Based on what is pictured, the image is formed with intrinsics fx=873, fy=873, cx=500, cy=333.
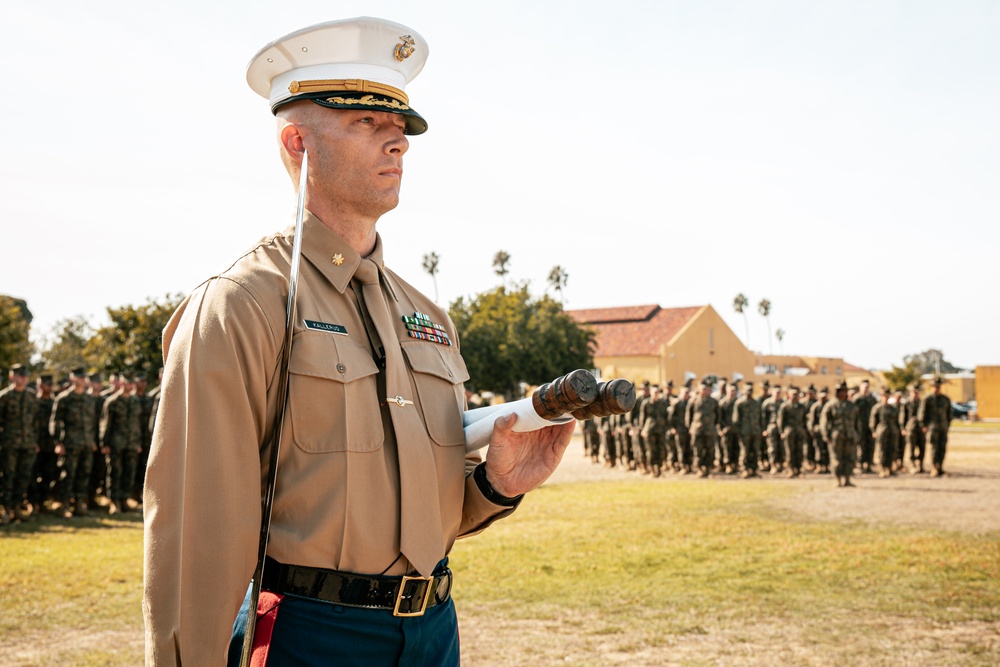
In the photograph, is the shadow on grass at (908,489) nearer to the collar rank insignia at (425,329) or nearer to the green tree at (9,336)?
the collar rank insignia at (425,329)

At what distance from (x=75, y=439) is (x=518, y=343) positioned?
29789 millimetres

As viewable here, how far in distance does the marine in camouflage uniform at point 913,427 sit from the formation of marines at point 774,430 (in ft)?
0.07

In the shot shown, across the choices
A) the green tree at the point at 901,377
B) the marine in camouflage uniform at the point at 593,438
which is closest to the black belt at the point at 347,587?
the marine in camouflage uniform at the point at 593,438

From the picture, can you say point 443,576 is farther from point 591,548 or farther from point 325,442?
point 591,548

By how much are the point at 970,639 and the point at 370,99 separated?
5.56 meters

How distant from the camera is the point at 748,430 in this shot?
19766 mm

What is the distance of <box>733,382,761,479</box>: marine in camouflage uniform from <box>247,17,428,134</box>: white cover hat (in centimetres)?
1858

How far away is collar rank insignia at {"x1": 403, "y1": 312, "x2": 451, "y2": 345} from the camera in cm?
227

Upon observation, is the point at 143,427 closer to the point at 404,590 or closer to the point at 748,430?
the point at 748,430

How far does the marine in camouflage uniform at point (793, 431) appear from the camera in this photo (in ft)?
63.7

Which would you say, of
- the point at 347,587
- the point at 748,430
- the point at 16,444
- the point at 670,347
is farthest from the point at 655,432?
the point at 670,347

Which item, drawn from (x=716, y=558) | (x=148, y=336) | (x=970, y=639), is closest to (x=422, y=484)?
(x=970, y=639)

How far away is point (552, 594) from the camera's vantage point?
7.20 m

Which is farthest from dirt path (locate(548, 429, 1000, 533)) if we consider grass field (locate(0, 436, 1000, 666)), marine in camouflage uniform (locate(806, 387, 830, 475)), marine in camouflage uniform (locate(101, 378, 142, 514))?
marine in camouflage uniform (locate(101, 378, 142, 514))
